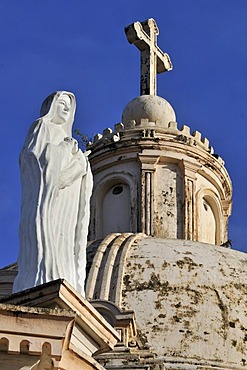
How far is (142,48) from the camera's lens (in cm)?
2831

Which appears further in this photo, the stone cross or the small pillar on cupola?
the stone cross

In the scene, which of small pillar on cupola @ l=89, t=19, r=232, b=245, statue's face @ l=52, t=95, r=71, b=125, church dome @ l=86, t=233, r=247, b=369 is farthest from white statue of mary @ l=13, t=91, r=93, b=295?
small pillar on cupola @ l=89, t=19, r=232, b=245

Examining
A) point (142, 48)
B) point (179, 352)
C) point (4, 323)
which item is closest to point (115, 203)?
point (142, 48)

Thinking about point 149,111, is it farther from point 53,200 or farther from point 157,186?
point 53,200


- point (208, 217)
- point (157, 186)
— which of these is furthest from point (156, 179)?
point (208, 217)

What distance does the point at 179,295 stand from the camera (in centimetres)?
2123

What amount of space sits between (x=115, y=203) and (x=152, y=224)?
4.61 feet

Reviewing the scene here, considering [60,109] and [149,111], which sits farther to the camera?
[149,111]

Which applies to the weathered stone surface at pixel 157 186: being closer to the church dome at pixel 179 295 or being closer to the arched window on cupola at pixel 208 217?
the arched window on cupola at pixel 208 217

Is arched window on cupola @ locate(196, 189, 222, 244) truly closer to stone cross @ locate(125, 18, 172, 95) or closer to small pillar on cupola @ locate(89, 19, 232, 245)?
small pillar on cupola @ locate(89, 19, 232, 245)

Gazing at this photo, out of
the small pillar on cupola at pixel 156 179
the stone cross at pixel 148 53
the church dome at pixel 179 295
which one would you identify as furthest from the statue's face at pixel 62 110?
the stone cross at pixel 148 53

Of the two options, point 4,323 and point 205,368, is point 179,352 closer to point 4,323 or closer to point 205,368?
point 205,368

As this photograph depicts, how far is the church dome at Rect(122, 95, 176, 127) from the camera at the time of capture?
26984mm

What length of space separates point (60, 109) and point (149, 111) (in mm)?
15295
